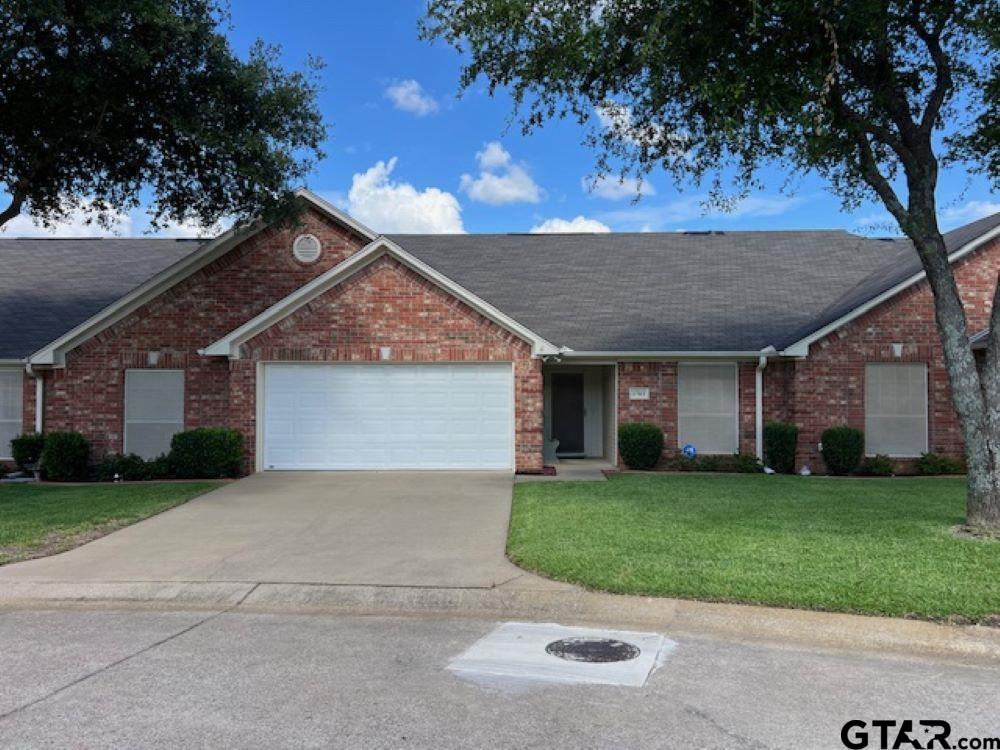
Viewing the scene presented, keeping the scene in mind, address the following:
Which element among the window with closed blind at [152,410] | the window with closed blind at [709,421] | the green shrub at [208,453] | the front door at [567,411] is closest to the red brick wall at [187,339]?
the window with closed blind at [152,410]

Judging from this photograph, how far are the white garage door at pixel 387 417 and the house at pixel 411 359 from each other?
28 millimetres

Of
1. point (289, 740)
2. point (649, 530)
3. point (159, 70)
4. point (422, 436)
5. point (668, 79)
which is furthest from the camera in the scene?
point (422, 436)

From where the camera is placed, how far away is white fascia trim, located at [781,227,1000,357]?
15.9m

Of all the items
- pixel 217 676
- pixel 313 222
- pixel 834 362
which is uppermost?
pixel 313 222

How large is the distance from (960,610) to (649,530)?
143 inches

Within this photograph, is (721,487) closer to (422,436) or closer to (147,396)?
(422,436)

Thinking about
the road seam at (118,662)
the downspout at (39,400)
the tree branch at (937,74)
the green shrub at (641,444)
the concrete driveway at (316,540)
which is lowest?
the road seam at (118,662)

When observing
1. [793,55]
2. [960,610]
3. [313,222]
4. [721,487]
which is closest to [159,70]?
[313,222]

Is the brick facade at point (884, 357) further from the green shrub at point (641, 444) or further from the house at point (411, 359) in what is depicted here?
the green shrub at point (641, 444)

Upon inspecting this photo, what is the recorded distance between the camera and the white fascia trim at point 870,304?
15.9m

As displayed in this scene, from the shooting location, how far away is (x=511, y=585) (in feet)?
24.1

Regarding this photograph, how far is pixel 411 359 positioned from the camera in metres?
15.4

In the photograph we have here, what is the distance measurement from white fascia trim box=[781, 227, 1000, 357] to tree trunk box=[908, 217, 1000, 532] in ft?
21.4

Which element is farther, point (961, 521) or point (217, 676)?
point (961, 521)
